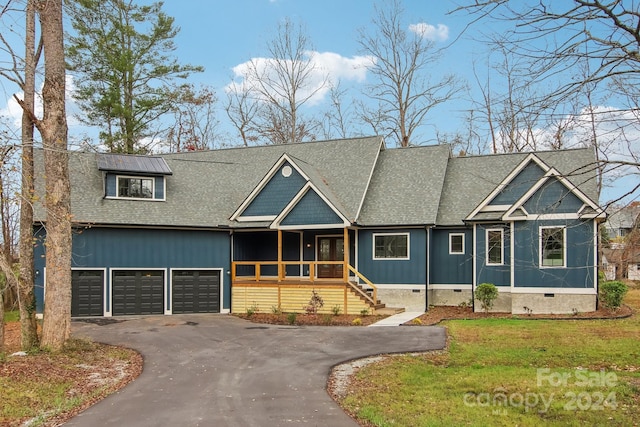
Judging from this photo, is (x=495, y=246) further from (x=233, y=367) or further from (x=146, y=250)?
(x=146, y=250)

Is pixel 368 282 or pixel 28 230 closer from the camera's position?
pixel 28 230

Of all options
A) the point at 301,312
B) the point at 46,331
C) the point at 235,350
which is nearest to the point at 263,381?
the point at 235,350

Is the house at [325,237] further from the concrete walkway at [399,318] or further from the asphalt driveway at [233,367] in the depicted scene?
the asphalt driveway at [233,367]

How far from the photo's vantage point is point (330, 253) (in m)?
22.6

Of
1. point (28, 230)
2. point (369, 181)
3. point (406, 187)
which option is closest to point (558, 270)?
point (406, 187)

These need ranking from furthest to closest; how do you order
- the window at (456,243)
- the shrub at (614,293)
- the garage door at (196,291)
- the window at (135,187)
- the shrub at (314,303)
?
the window at (135,187)
the window at (456,243)
the garage door at (196,291)
the shrub at (314,303)
the shrub at (614,293)

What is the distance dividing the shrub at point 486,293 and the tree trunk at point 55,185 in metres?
13.4

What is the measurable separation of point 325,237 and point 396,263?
335 centimetres

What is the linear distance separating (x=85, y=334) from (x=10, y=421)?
8443mm

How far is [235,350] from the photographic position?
42.7 ft

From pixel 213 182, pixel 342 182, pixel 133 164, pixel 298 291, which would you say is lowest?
pixel 298 291

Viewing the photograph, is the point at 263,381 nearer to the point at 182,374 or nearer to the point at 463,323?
the point at 182,374

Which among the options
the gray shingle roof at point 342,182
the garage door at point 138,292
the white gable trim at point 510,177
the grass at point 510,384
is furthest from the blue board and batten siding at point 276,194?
the grass at point 510,384

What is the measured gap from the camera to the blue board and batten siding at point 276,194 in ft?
70.0
